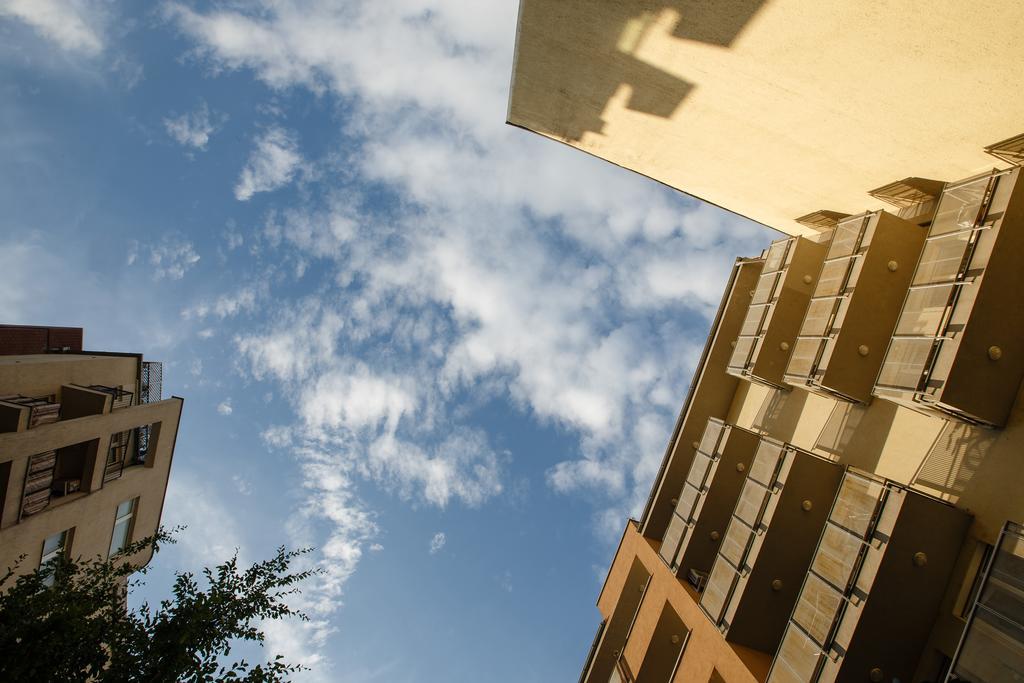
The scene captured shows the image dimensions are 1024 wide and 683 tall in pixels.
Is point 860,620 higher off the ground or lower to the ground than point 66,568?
higher

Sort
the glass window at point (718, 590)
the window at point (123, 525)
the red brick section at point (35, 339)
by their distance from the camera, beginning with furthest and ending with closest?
the red brick section at point (35, 339), the window at point (123, 525), the glass window at point (718, 590)

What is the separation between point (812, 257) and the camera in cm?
1741

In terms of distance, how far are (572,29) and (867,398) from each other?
11.7 m

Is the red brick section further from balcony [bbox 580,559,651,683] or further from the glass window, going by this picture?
the glass window

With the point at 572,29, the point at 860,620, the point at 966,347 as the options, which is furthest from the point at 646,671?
the point at 572,29

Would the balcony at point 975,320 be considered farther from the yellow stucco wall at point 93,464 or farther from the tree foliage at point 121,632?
the yellow stucco wall at point 93,464

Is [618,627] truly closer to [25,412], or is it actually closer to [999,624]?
[999,624]

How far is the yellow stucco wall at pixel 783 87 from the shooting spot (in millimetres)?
9977

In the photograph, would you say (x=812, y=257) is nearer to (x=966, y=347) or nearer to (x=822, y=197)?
Result: (x=822, y=197)

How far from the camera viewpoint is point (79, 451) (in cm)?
1973

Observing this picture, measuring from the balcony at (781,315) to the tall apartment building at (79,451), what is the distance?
69.0ft

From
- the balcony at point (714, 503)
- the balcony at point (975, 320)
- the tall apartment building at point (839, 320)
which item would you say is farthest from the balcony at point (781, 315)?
the balcony at point (975, 320)

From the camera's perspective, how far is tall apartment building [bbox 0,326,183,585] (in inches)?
642

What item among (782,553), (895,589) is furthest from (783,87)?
(782,553)
